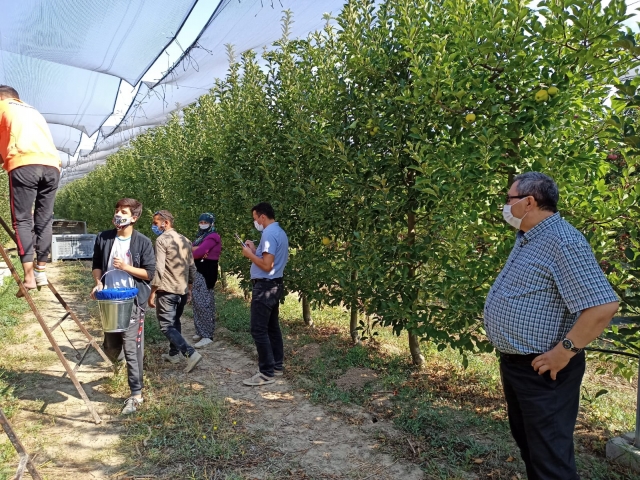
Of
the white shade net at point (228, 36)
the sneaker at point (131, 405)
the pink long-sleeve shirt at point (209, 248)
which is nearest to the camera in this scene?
the sneaker at point (131, 405)

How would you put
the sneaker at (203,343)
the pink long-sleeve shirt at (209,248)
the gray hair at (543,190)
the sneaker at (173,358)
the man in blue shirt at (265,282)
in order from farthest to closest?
the pink long-sleeve shirt at (209,248) → the sneaker at (203,343) → the sneaker at (173,358) → the man in blue shirt at (265,282) → the gray hair at (543,190)

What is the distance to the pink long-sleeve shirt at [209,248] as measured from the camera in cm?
643

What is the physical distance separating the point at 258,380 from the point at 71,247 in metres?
13.8

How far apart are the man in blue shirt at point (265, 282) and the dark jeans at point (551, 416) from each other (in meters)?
2.90

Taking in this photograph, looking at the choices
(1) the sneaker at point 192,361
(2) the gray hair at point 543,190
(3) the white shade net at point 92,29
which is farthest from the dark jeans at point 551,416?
(3) the white shade net at point 92,29

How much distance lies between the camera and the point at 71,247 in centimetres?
1590

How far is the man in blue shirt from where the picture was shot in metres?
4.69

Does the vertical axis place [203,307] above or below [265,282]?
below

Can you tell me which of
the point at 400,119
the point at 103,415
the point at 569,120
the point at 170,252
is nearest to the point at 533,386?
the point at 569,120

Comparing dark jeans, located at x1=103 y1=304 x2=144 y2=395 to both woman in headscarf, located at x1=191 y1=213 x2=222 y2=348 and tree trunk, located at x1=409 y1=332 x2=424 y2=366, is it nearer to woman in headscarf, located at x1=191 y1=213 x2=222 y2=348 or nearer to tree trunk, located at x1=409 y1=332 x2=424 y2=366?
woman in headscarf, located at x1=191 y1=213 x2=222 y2=348

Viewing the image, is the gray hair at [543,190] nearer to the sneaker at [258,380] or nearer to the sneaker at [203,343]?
the sneaker at [258,380]

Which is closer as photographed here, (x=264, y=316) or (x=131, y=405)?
(x=131, y=405)

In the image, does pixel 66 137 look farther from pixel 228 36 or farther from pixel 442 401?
pixel 442 401

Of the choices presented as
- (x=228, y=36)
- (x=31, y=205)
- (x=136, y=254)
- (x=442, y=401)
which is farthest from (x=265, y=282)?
(x=228, y=36)
